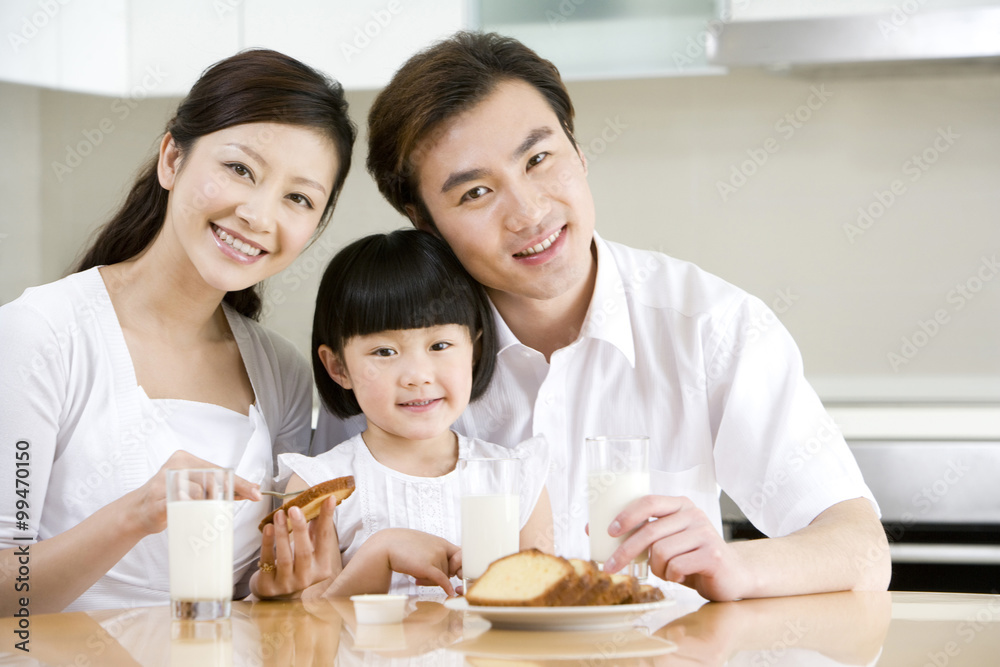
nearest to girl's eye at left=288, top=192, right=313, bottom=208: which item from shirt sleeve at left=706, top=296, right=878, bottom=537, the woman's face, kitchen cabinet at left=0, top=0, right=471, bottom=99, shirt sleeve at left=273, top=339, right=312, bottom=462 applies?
the woman's face

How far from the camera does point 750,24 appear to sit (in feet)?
7.98

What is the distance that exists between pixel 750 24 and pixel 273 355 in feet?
4.90

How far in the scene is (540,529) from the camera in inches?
61.5

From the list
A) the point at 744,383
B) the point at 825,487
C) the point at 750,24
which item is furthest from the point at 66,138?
the point at 825,487

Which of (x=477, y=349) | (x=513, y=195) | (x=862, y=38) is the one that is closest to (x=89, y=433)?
(x=477, y=349)

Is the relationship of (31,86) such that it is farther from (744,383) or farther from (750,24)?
(744,383)

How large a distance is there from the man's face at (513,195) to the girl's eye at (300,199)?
222mm

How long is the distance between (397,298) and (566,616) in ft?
2.51

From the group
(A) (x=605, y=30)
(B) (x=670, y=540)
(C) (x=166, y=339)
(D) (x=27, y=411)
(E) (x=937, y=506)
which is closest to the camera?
(B) (x=670, y=540)

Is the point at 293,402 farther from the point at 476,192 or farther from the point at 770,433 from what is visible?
the point at 770,433

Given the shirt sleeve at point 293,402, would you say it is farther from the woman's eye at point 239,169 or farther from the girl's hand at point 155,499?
the girl's hand at point 155,499

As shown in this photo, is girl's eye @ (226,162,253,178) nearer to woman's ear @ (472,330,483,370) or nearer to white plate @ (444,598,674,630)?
woman's ear @ (472,330,483,370)

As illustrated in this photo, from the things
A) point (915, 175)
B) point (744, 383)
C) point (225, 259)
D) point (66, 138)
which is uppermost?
point (66, 138)

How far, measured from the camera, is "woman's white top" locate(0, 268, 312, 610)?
1.41 meters
